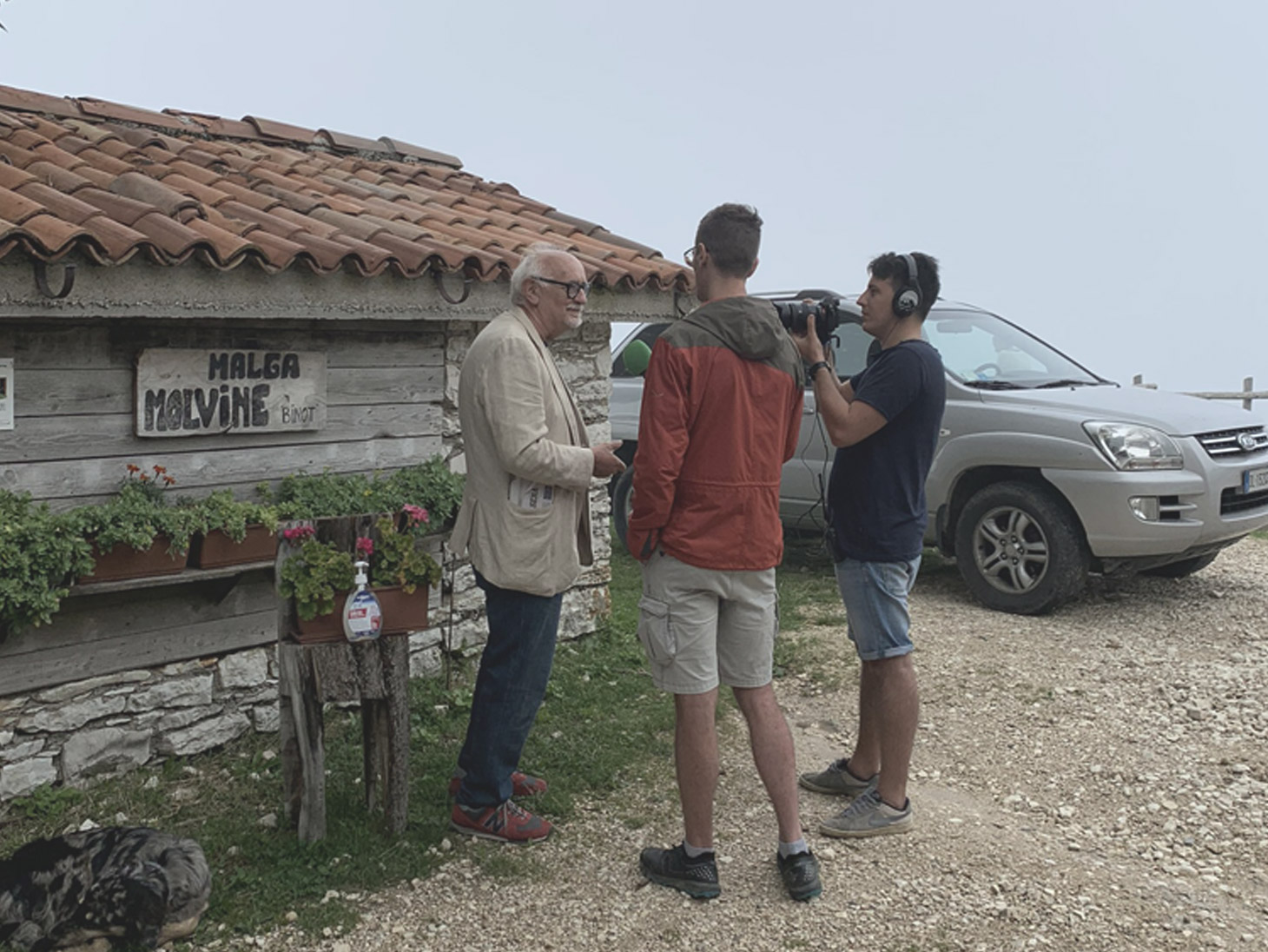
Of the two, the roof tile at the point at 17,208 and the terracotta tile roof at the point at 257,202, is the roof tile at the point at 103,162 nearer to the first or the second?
the terracotta tile roof at the point at 257,202

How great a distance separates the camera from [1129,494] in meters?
6.85

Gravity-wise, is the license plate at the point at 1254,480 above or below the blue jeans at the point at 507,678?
above

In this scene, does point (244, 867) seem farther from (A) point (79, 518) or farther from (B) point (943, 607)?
(B) point (943, 607)

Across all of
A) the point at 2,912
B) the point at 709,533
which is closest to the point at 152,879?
the point at 2,912

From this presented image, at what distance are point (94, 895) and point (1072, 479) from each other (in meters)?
5.77

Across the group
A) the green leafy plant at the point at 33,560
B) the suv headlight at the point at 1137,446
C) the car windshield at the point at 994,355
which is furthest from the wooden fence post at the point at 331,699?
the car windshield at the point at 994,355

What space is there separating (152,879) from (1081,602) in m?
6.21

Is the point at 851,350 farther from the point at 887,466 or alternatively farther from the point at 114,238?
the point at 114,238

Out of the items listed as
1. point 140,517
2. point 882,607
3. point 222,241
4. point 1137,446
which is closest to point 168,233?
point 222,241

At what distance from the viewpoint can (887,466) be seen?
159 inches

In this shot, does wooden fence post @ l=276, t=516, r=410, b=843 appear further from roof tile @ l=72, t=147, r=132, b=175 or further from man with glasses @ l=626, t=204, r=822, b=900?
roof tile @ l=72, t=147, r=132, b=175

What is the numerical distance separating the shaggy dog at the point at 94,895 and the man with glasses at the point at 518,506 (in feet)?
3.31

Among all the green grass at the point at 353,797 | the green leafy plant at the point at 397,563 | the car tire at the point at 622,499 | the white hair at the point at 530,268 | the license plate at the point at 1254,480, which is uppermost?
the white hair at the point at 530,268

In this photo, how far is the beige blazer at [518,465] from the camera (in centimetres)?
376
